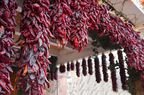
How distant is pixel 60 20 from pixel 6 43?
15.6 inches

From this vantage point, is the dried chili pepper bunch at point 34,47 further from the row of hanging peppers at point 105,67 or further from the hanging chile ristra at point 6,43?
→ the row of hanging peppers at point 105,67

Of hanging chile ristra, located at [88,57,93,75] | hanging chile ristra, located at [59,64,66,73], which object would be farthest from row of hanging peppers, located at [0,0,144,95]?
hanging chile ristra, located at [59,64,66,73]

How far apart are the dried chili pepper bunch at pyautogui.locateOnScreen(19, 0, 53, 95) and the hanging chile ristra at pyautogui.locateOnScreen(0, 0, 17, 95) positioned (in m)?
0.05

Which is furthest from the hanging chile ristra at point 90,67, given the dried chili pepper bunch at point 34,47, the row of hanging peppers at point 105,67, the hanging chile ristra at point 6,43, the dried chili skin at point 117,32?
the hanging chile ristra at point 6,43

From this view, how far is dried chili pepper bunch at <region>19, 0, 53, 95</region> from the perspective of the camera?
1133 mm

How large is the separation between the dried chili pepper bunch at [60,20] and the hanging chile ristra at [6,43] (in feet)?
0.86

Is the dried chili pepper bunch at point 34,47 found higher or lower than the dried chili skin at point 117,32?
lower

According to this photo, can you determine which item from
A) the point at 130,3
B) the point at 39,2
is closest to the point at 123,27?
the point at 130,3

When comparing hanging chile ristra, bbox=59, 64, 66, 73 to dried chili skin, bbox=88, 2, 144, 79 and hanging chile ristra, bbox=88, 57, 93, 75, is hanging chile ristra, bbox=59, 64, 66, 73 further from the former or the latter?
dried chili skin, bbox=88, 2, 144, 79

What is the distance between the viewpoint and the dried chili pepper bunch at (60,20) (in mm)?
1432

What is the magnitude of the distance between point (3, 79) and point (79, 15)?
29.6 inches

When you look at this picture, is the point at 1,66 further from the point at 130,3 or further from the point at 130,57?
the point at 130,3

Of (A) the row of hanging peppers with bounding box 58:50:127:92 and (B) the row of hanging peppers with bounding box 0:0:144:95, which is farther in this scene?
(A) the row of hanging peppers with bounding box 58:50:127:92

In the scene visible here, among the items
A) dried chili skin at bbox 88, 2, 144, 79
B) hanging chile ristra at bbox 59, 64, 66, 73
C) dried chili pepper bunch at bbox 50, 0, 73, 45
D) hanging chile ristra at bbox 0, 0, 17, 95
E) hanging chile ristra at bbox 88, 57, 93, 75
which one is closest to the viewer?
hanging chile ristra at bbox 0, 0, 17, 95
